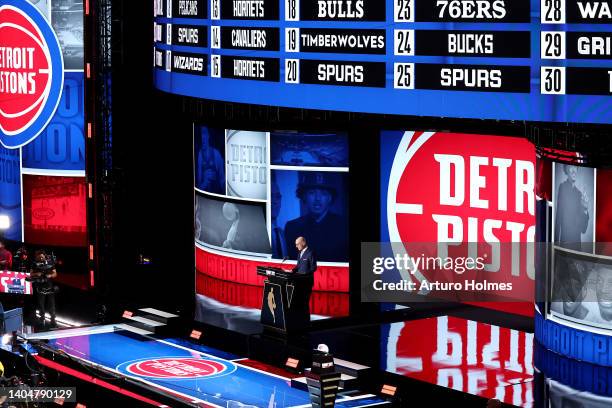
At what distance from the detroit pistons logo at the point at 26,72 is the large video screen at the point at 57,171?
0.08 metres

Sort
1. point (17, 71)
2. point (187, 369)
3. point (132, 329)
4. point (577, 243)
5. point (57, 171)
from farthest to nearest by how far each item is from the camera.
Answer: point (17, 71) < point (57, 171) < point (132, 329) < point (187, 369) < point (577, 243)

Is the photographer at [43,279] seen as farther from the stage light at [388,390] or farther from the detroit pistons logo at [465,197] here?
the stage light at [388,390]

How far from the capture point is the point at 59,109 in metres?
26.4

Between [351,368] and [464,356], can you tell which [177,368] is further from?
[464,356]

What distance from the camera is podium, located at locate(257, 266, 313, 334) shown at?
70.4 ft

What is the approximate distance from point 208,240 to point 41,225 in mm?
3293

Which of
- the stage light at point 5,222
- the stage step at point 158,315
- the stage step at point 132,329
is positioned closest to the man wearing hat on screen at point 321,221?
the stage step at point 158,315

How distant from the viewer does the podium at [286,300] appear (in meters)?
21.5

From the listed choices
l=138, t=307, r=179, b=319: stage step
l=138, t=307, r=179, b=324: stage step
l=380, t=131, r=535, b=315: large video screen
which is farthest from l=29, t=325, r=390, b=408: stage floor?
l=380, t=131, r=535, b=315: large video screen

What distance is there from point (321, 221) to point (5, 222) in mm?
6736

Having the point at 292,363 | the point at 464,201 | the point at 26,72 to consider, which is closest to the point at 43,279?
the point at 26,72

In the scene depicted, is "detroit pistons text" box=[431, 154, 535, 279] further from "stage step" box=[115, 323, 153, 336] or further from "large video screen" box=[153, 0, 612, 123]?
"stage step" box=[115, 323, 153, 336]

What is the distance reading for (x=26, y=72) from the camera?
87.9 ft

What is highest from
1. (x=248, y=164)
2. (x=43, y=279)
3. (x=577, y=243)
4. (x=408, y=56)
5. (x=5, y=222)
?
(x=408, y=56)
